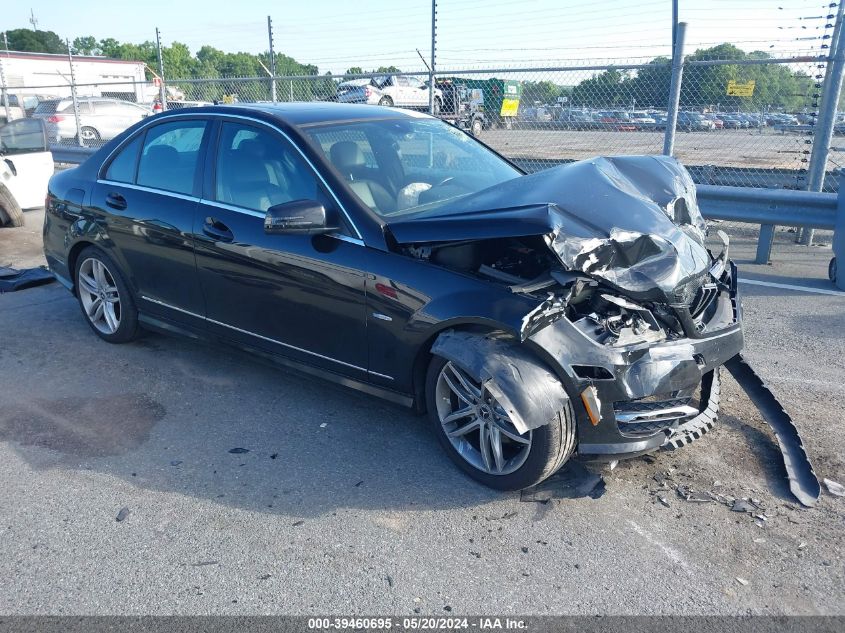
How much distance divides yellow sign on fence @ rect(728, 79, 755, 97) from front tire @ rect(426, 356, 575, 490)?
264 inches

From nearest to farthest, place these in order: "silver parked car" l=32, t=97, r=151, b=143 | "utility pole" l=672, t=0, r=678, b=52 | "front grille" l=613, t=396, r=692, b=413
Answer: "front grille" l=613, t=396, r=692, b=413 < "utility pole" l=672, t=0, r=678, b=52 < "silver parked car" l=32, t=97, r=151, b=143

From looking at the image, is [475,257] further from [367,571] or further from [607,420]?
[367,571]

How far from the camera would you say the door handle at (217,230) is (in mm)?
4230

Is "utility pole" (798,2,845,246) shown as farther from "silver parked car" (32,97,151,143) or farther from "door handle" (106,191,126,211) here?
"silver parked car" (32,97,151,143)

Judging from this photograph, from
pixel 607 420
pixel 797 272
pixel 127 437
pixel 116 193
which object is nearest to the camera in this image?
pixel 607 420

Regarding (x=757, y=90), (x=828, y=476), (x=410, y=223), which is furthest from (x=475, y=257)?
(x=757, y=90)

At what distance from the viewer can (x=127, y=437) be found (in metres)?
4.01

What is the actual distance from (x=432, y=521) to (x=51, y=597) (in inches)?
61.0

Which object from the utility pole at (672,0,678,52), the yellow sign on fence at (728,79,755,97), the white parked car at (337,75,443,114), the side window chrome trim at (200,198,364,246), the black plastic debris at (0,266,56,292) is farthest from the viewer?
the white parked car at (337,75,443,114)

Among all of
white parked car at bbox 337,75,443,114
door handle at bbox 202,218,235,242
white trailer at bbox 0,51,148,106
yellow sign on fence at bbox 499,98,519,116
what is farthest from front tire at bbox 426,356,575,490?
white trailer at bbox 0,51,148,106

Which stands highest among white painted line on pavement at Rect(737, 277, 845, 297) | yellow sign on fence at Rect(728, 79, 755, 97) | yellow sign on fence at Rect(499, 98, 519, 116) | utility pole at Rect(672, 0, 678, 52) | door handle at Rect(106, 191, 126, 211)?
utility pole at Rect(672, 0, 678, 52)

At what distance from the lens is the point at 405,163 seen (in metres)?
4.31

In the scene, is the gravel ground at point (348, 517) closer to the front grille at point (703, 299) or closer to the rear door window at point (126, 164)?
the front grille at point (703, 299)

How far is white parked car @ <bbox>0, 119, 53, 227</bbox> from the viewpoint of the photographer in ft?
30.5
